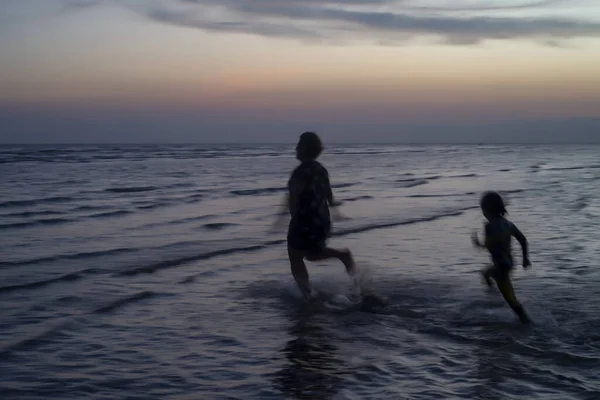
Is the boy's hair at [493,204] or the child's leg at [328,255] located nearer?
the boy's hair at [493,204]

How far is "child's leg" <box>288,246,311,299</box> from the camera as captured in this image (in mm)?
7445

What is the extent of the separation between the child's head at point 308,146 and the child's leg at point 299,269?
95 centimetres

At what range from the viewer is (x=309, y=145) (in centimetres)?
719

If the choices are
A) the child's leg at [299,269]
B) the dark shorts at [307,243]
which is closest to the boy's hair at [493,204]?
the dark shorts at [307,243]

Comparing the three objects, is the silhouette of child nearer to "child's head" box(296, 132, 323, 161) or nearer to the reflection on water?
"child's head" box(296, 132, 323, 161)

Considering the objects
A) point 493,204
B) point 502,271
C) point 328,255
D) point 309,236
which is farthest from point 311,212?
point 502,271

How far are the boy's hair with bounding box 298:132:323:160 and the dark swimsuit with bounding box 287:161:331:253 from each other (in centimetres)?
8

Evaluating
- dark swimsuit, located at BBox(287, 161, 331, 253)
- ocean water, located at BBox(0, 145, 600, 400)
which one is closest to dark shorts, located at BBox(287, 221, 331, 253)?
dark swimsuit, located at BBox(287, 161, 331, 253)

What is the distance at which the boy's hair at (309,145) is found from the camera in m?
7.19

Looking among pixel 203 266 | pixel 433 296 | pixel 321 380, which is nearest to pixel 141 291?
pixel 203 266

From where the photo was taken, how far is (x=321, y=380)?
5051 millimetres

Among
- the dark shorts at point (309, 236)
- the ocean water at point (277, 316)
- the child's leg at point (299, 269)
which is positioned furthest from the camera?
the child's leg at point (299, 269)

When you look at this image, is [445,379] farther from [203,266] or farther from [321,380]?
[203,266]

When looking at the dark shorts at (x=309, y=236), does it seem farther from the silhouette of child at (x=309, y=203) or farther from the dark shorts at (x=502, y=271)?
the dark shorts at (x=502, y=271)
